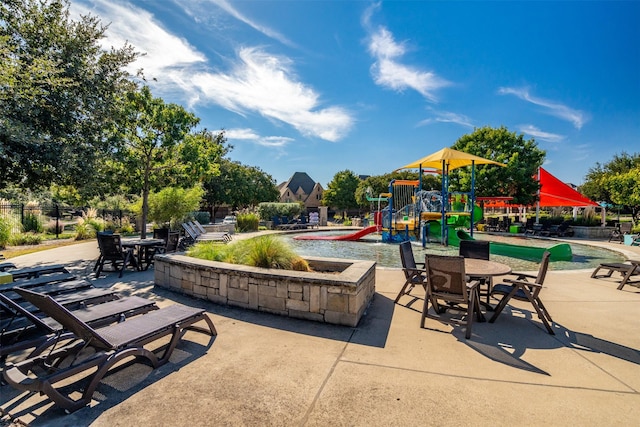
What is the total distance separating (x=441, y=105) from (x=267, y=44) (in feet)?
36.3

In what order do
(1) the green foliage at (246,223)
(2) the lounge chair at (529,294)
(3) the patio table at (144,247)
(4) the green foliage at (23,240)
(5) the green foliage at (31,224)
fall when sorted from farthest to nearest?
(1) the green foliage at (246,223) < (5) the green foliage at (31,224) < (4) the green foliage at (23,240) < (3) the patio table at (144,247) < (2) the lounge chair at (529,294)

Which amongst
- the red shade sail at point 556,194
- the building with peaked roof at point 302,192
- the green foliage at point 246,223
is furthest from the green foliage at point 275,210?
the building with peaked roof at point 302,192

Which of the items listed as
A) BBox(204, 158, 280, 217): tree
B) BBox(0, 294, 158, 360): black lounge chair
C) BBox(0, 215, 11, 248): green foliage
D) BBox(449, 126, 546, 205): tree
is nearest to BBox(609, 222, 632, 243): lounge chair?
BBox(449, 126, 546, 205): tree

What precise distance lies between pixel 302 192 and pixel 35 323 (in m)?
56.8

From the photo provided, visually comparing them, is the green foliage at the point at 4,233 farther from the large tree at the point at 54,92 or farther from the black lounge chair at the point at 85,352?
the black lounge chair at the point at 85,352

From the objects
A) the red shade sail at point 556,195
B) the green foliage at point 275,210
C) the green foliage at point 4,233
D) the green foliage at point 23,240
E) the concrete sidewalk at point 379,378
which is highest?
the red shade sail at point 556,195

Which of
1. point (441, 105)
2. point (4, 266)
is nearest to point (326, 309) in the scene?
point (4, 266)

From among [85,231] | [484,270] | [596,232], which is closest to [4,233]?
[85,231]

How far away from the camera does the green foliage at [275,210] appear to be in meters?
27.2

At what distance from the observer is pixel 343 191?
166 ft

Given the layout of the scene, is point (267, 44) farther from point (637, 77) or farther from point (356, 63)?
point (637, 77)

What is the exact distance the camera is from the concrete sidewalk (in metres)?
2.28

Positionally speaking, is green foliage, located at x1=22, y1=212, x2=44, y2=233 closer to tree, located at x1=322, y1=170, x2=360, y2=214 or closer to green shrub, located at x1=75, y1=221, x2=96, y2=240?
green shrub, located at x1=75, y1=221, x2=96, y2=240

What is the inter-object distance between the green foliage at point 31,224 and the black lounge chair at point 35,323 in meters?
15.7
